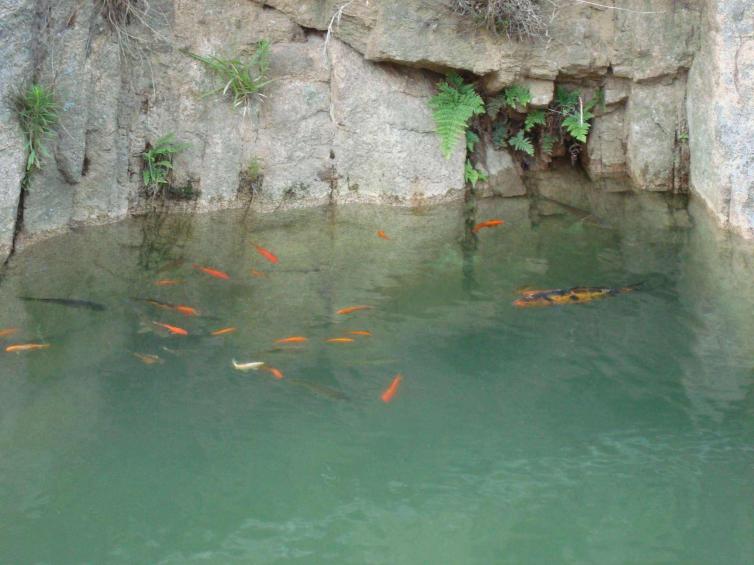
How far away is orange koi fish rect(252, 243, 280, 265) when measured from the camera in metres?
6.96

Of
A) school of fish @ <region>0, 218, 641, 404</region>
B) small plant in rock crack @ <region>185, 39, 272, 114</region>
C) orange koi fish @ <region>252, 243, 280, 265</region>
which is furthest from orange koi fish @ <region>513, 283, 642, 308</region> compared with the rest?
small plant in rock crack @ <region>185, 39, 272, 114</region>

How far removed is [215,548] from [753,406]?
9.83ft

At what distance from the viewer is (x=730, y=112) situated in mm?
7410

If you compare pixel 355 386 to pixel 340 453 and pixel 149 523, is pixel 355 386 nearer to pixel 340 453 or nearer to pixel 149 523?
pixel 340 453

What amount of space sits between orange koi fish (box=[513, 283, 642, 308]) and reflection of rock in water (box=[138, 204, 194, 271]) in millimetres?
2538

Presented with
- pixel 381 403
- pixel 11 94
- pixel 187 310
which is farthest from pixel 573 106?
pixel 11 94

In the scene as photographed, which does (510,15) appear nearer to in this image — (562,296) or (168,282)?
(562,296)

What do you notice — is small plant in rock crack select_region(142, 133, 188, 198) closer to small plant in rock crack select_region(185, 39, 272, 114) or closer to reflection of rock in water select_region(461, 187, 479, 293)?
small plant in rock crack select_region(185, 39, 272, 114)

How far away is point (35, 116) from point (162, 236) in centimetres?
127

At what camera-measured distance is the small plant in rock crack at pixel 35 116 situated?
6.78 meters

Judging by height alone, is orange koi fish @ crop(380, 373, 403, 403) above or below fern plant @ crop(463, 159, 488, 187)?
below

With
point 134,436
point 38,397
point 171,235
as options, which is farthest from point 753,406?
point 171,235

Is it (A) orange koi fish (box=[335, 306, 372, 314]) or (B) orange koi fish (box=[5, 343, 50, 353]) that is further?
(A) orange koi fish (box=[335, 306, 372, 314])

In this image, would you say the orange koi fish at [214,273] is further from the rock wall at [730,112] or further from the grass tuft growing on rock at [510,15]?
the rock wall at [730,112]
